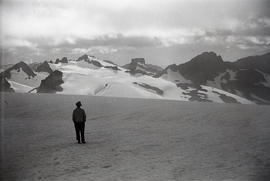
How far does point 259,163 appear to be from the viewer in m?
17.0

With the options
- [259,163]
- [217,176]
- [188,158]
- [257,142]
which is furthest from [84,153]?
[257,142]

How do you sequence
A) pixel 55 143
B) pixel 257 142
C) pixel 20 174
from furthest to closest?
pixel 257 142
pixel 55 143
pixel 20 174

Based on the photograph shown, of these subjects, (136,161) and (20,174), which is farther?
(136,161)

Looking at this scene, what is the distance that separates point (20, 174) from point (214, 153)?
1108cm

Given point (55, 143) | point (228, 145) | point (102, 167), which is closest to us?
point (102, 167)

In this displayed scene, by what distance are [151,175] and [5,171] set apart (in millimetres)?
6151

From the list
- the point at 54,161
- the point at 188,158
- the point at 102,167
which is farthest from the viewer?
the point at 188,158

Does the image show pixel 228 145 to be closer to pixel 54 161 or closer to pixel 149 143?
pixel 149 143

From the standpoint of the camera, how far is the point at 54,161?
1617cm

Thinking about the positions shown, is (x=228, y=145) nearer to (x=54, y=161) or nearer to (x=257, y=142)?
(x=257, y=142)

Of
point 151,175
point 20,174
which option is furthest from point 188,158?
point 20,174

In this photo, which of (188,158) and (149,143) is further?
(149,143)

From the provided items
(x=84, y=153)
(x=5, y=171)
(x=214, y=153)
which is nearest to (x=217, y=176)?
(x=214, y=153)

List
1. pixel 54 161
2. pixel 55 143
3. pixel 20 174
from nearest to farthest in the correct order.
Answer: pixel 20 174 → pixel 54 161 → pixel 55 143
